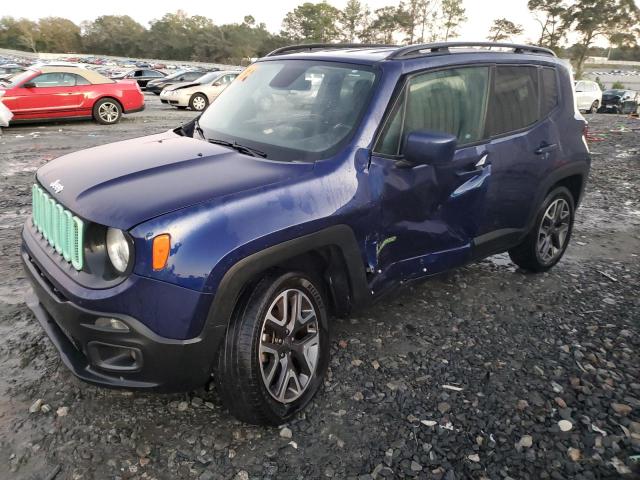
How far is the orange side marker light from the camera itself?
1984mm

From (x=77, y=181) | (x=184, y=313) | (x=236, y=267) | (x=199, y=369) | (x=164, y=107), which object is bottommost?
(x=164, y=107)

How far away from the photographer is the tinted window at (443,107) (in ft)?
9.35

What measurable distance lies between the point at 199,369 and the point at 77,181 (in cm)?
112

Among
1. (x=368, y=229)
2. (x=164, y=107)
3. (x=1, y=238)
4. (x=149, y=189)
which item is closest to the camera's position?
(x=149, y=189)

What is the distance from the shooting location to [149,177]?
2.36 meters

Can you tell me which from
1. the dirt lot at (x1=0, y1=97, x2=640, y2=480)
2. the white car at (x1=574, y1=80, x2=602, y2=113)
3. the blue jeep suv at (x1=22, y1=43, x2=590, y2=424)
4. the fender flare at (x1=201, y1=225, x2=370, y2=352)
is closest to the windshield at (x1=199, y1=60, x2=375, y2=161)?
the blue jeep suv at (x1=22, y1=43, x2=590, y2=424)

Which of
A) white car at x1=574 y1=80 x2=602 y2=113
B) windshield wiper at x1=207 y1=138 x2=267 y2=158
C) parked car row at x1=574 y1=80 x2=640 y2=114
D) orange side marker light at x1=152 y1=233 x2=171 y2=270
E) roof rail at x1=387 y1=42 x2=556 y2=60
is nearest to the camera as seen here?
orange side marker light at x1=152 y1=233 x2=171 y2=270

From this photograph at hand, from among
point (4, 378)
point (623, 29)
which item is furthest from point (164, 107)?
point (623, 29)

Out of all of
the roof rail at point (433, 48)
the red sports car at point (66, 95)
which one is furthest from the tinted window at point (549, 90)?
the red sports car at point (66, 95)

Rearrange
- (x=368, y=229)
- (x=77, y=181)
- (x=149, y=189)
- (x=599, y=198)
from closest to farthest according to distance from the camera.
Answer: (x=149, y=189), (x=77, y=181), (x=368, y=229), (x=599, y=198)

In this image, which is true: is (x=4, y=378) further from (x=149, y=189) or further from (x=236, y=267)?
(x=236, y=267)

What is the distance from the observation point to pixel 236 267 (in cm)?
210

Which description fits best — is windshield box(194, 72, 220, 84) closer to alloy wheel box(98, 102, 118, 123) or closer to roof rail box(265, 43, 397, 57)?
alloy wheel box(98, 102, 118, 123)

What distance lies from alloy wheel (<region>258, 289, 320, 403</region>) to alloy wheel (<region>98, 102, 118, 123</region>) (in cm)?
1289
